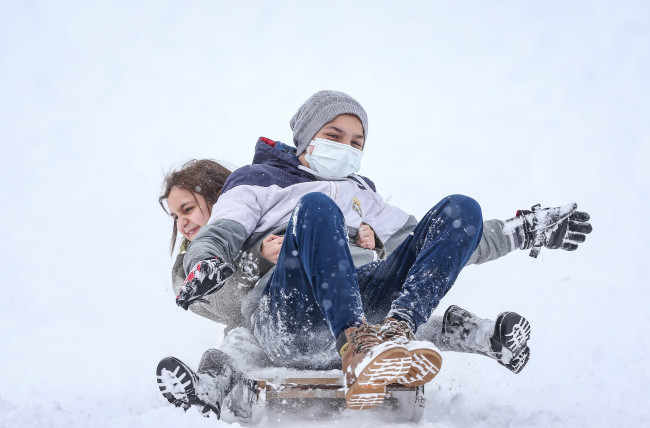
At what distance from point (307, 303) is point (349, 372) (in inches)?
20.8

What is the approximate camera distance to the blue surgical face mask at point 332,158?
2.79 meters

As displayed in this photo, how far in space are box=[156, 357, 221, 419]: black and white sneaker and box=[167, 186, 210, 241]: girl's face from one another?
1438mm

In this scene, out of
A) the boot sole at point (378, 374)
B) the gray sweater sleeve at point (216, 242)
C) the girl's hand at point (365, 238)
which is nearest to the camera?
the boot sole at point (378, 374)

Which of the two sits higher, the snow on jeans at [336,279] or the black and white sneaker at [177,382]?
the snow on jeans at [336,279]

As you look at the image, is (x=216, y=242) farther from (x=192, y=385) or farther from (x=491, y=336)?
(x=491, y=336)

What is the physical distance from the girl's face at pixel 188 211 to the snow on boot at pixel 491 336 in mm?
1637

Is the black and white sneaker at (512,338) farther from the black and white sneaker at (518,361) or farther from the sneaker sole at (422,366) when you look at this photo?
the sneaker sole at (422,366)

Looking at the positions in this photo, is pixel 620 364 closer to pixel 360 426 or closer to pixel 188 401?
pixel 360 426

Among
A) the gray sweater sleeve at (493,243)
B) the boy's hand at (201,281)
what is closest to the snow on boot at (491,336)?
the gray sweater sleeve at (493,243)

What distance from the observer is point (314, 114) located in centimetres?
294

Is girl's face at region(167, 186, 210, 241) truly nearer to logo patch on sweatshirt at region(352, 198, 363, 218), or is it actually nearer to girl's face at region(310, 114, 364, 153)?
girl's face at region(310, 114, 364, 153)

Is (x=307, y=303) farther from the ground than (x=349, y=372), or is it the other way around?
(x=307, y=303)

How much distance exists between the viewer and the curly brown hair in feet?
11.0

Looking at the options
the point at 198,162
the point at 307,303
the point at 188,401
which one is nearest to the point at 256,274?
the point at 307,303
